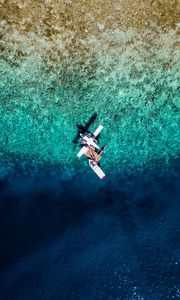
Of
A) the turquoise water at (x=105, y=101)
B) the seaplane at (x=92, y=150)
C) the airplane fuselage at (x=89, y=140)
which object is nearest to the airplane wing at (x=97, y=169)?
the seaplane at (x=92, y=150)

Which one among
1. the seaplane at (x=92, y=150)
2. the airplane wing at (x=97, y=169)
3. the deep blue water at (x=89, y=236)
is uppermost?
the seaplane at (x=92, y=150)

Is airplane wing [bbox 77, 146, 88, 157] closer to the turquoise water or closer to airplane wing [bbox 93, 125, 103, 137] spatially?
the turquoise water

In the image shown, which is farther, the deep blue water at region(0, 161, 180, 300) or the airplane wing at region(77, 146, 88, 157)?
the deep blue water at region(0, 161, 180, 300)

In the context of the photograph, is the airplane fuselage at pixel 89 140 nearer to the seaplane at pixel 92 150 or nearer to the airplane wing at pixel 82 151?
the seaplane at pixel 92 150

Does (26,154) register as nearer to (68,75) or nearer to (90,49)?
(68,75)

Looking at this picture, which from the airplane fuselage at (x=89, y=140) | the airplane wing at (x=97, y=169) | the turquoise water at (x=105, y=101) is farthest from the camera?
the airplane wing at (x=97, y=169)

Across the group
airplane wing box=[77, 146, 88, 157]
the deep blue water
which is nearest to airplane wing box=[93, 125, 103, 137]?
airplane wing box=[77, 146, 88, 157]

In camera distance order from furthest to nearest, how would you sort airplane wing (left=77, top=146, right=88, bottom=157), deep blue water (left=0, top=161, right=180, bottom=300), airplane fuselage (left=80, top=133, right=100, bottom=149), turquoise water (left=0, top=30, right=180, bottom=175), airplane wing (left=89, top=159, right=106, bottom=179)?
deep blue water (left=0, top=161, right=180, bottom=300), airplane wing (left=89, top=159, right=106, bottom=179), airplane wing (left=77, top=146, right=88, bottom=157), airplane fuselage (left=80, top=133, right=100, bottom=149), turquoise water (left=0, top=30, right=180, bottom=175)
